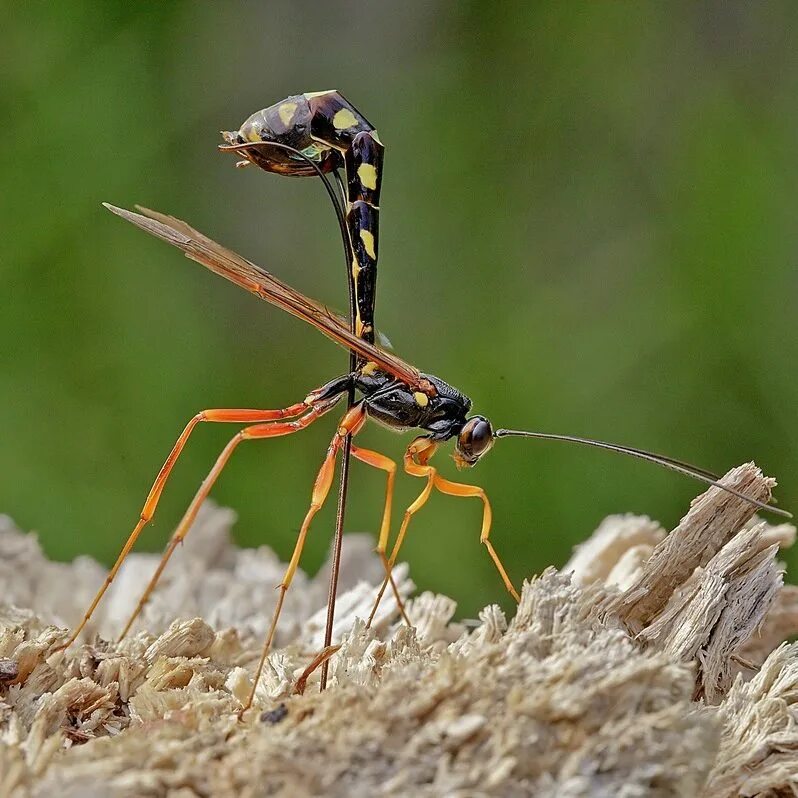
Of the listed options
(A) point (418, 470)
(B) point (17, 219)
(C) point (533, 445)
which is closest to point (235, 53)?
(B) point (17, 219)

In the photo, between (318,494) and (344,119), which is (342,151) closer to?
(344,119)

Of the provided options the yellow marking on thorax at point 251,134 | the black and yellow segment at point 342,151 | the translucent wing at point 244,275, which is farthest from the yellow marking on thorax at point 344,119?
the translucent wing at point 244,275

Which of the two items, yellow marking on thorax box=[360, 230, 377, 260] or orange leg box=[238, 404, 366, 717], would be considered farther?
yellow marking on thorax box=[360, 230, 377, 260]

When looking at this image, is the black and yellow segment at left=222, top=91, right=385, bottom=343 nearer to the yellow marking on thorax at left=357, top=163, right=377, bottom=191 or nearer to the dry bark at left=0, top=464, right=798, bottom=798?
the yellow marking on thorax at left=357, top=163, right=377, bottom=191

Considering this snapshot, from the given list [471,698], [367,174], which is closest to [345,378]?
[367,174]

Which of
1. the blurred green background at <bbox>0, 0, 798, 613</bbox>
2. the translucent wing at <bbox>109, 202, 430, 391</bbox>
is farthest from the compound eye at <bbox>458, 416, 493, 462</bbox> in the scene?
the blurred green background at <bbox>0, 0, 798, 613</bbox>

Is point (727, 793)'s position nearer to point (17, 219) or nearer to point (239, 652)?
point (239, 652)

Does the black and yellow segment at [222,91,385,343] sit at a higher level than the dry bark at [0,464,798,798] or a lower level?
higher

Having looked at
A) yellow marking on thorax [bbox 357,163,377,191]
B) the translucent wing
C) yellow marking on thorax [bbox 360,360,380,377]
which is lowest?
yellow marking on thorax [bbox 360,360,380,377]
